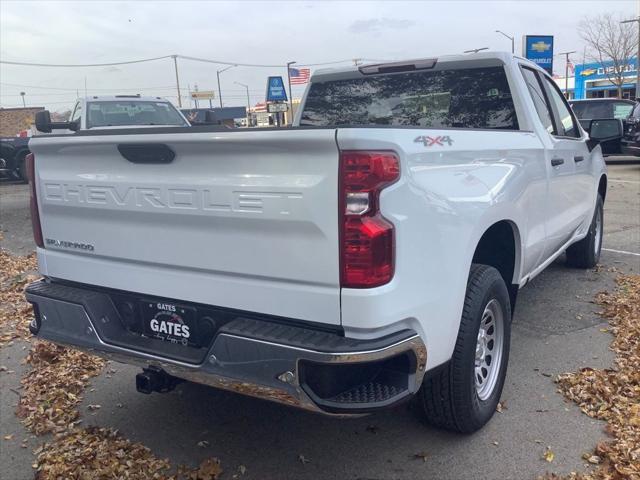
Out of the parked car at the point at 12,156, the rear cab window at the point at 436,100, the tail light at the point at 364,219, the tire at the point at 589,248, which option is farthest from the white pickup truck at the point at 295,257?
the parked car at the point at 12,156

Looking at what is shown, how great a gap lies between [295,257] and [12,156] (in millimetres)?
17471

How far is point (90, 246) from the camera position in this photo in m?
3.20

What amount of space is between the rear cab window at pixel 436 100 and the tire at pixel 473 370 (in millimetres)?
1374

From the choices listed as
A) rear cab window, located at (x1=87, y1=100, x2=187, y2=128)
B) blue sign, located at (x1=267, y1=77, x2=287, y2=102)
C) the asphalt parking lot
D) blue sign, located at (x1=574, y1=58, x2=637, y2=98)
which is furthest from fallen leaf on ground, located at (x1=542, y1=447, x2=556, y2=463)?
blue sign, located at (x1=574, y1=58, x2=637, y2=98)

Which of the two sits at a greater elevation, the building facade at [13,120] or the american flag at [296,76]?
the american flag at [296,76]

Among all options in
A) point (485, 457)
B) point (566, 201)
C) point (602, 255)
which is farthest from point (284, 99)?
point (485, 457)

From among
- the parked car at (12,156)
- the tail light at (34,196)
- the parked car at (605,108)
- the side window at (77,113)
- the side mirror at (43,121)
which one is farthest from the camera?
the parked car at (605,108)

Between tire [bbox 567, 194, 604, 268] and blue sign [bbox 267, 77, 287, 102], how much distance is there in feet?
83.6

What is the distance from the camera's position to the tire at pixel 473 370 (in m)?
2.98

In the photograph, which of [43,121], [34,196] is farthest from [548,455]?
[43,121]

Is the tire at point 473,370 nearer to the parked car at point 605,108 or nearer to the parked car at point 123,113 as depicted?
the parked car at point 123,113

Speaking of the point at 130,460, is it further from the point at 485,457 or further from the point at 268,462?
the point at 485,457

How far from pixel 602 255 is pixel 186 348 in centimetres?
590

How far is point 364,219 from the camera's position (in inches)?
92.8
